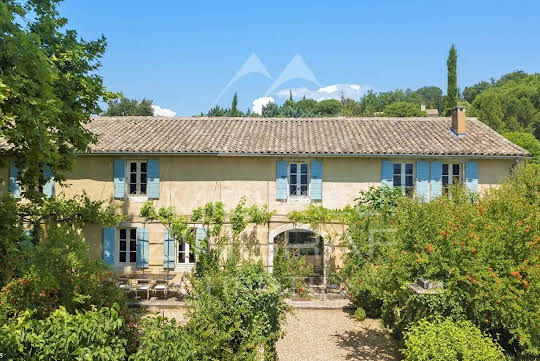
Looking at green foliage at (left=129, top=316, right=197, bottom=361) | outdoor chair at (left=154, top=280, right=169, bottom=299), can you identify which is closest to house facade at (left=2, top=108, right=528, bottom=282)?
outdoor chair at (left=154, top=280, right=169, bottom=299)

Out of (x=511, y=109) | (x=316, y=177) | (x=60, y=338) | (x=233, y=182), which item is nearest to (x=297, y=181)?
(x=316, y=177)

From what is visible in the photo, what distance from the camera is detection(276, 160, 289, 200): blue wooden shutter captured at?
54.9ft

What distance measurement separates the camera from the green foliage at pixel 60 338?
6434mm

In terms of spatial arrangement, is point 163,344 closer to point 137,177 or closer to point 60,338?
point 60,338

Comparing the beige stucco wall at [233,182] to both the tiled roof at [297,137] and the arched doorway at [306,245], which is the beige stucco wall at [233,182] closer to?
the tiled roof at [297,137]

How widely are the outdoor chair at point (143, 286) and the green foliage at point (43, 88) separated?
513 centimetres

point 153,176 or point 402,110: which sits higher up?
point 402,110

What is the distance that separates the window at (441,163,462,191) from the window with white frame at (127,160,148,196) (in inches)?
473

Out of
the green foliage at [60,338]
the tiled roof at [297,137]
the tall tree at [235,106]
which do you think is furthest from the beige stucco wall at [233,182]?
the tall tree at [235,106]

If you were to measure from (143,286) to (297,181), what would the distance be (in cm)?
700

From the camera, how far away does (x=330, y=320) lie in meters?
13.6

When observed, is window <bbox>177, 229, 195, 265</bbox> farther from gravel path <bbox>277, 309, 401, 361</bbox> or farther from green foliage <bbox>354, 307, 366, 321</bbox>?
green foliage <bbox>354, 307, 366, 321</bbox>

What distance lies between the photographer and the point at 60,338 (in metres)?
6.59

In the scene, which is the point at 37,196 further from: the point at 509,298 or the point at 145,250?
the point at 509,298
